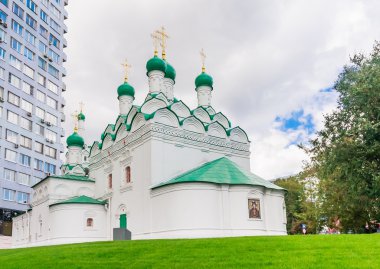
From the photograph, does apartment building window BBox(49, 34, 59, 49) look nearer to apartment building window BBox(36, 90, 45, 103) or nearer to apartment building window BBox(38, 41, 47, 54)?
apartment building window BBox(38, 41, 47, 54)

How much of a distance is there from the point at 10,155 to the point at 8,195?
3805 millimetres

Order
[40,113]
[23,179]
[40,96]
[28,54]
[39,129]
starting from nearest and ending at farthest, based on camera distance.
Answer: [23,179] → [28,54] → [39,129] → [40,113] → [40,96]

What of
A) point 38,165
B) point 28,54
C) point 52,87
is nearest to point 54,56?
point 52,87

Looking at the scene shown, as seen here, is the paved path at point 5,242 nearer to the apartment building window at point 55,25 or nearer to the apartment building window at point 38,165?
the apartment building window at point 38,165

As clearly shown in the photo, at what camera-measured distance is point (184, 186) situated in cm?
1975

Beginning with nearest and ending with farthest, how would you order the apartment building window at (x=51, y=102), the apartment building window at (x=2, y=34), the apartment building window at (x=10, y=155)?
1. the apartment building window at (x=10, y=155)
2. the apartment building window at (x=2, y=34)
3. the apartment building window at (x=51, y=102)

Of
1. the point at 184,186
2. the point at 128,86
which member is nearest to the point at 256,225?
the point at 184,186

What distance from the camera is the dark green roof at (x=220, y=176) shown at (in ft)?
65.6

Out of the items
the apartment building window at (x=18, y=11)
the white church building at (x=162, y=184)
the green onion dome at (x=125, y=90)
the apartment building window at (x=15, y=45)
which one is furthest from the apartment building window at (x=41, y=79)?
the green onion dome at (x=125, y=90)

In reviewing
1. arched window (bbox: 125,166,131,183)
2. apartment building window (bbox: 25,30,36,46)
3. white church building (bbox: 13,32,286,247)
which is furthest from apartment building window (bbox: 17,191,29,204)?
arched window (bbox: 125,166,131,183)

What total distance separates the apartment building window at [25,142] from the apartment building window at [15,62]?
23.4ft

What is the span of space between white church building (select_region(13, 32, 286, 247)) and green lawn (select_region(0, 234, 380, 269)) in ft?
21.5

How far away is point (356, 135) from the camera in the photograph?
17.4 m

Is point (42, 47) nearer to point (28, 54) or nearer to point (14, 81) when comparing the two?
point (28, 54)
